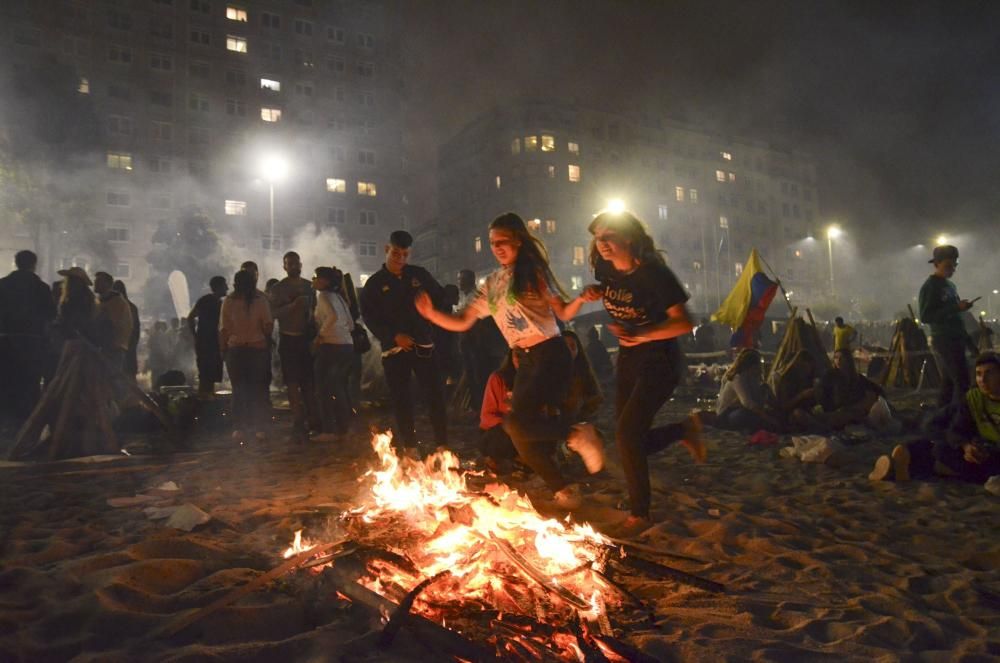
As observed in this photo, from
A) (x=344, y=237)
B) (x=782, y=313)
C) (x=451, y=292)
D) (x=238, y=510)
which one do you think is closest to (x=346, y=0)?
(x=344, y=237)

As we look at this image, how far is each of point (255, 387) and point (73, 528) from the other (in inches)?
174

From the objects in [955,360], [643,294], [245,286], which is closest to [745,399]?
[955,360]

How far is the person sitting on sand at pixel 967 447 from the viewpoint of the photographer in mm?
5340

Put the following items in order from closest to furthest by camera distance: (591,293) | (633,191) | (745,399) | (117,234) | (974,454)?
(591,293)
(974,454)
(745,399)
(117,234)
(633,191)

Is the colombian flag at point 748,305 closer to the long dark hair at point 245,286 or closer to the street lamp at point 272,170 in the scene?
the long dark hair at point 245,286

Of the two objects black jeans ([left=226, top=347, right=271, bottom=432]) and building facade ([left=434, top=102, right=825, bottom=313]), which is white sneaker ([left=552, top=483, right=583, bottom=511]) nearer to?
black jeans ([left=226, top=347, right=271, bottom=432])

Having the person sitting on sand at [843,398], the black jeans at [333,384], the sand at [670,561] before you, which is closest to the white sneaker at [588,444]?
the sand at [670,561]

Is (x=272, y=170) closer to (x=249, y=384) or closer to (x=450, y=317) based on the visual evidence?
(x=249, y=384)

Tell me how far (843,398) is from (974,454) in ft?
10.9

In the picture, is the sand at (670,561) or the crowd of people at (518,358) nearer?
the sand at (670,561)

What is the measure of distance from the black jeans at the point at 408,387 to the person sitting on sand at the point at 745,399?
470 cm

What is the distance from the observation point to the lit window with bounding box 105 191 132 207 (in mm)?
49281

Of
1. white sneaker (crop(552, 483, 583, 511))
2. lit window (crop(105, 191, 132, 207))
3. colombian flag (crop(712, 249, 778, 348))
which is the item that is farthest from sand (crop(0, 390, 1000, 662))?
lit window (crop(105, 191, 132, 207))

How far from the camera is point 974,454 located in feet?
17.5
